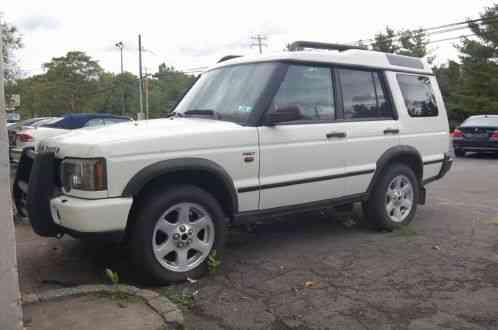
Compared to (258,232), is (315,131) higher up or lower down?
higher up

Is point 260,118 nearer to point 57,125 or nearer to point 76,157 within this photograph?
point 76,157

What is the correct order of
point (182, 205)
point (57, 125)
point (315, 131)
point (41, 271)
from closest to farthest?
point (182, 205) → point (41, 271) → point (315, 131) → point (57, 125)

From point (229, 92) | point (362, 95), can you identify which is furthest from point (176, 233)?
point (362, 95)

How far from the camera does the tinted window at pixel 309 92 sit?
4.84 metres

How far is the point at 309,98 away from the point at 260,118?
731 millimetres

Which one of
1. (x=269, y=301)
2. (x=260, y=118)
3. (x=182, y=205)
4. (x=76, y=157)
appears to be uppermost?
(x=260, y=118)

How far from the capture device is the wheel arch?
3.83 metres

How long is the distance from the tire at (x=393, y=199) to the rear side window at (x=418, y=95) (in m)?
0.74

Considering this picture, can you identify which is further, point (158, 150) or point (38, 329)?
point (158, 150)

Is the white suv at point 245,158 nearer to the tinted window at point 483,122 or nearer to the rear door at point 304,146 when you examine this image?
the rear door at point 304,146

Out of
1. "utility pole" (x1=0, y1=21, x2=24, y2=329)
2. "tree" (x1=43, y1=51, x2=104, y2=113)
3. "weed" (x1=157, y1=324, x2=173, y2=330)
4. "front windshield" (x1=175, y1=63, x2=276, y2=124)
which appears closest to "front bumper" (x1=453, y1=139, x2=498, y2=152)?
"front windshield" (x1=175, y1=63, x2=276, y2=124)

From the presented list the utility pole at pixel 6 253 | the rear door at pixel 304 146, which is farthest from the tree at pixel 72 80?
the utility pole at pixel 6 253

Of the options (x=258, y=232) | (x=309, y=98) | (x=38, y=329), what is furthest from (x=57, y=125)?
(x=38, y=329)

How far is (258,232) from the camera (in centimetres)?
595
